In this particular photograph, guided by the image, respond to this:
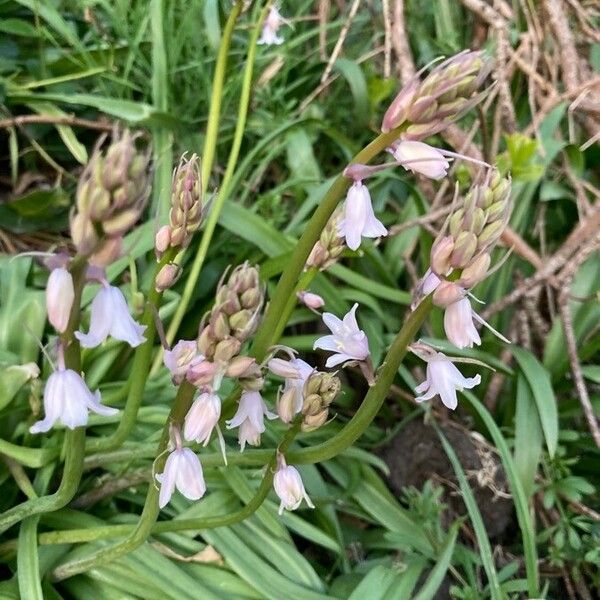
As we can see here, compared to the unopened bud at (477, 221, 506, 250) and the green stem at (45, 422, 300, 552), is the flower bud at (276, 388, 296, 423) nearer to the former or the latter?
the green stem at (45, 422, 300, 552)

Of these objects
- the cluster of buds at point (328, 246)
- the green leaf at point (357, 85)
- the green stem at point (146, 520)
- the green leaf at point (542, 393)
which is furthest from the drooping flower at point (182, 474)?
the green leaf at point (357, 85)

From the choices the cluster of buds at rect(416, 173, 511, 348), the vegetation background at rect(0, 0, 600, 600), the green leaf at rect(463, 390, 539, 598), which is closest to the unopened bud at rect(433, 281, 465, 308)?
the cluster of buds at rect(416, 173, 511, 348)

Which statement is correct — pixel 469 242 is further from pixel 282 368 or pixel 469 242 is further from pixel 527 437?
pixel 527 437

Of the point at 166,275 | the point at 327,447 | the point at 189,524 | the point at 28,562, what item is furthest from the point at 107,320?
the point at 28,562

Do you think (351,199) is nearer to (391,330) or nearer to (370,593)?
(370,593)

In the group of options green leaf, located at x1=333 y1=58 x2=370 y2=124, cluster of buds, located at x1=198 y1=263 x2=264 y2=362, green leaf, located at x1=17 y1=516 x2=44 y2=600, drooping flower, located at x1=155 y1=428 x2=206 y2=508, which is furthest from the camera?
green leaf, located at x1=333 y1=58 x2=370 y2=124

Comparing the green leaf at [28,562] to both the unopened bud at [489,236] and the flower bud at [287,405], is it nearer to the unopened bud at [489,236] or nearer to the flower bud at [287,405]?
the flower bud at [287,405]
